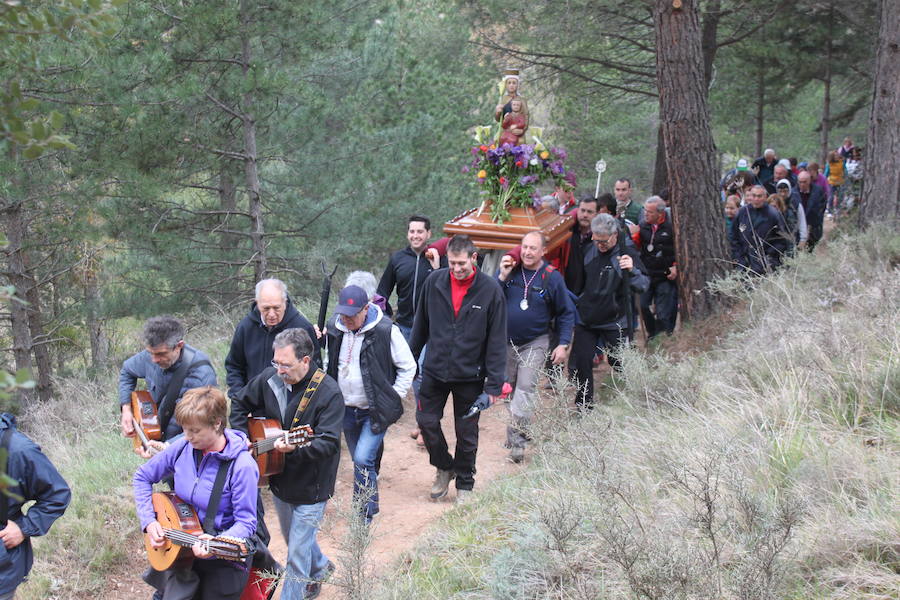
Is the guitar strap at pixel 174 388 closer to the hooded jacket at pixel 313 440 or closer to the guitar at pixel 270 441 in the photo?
the hooded jacket at pixel 313 440

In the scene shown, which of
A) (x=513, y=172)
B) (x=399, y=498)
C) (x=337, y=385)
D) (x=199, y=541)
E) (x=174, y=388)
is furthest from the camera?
(x=513, y=172)

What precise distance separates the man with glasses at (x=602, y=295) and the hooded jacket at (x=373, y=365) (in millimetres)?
2264

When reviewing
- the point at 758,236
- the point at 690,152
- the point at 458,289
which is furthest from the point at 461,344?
the point at 758,236

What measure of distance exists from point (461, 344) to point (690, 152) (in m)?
4.28

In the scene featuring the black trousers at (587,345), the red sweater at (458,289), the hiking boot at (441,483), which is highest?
the red sweater at (458,289)

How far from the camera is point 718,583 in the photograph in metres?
3.38

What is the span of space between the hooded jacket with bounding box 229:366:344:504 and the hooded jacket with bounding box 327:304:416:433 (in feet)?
2.64

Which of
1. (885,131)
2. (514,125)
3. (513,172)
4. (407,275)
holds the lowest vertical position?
(407,275)

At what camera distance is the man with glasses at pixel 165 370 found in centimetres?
500

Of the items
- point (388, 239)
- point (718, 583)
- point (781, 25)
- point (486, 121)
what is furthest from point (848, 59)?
point (718, 583)

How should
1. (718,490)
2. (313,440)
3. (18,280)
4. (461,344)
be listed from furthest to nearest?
(18,280), (461,344), (313,440), (718,490)

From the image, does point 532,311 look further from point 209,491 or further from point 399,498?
point 209,491

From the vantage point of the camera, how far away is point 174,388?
5113 millimetres

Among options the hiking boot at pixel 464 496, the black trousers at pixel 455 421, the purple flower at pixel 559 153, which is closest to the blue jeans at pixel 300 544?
the hiking boot at pixel 464 496
